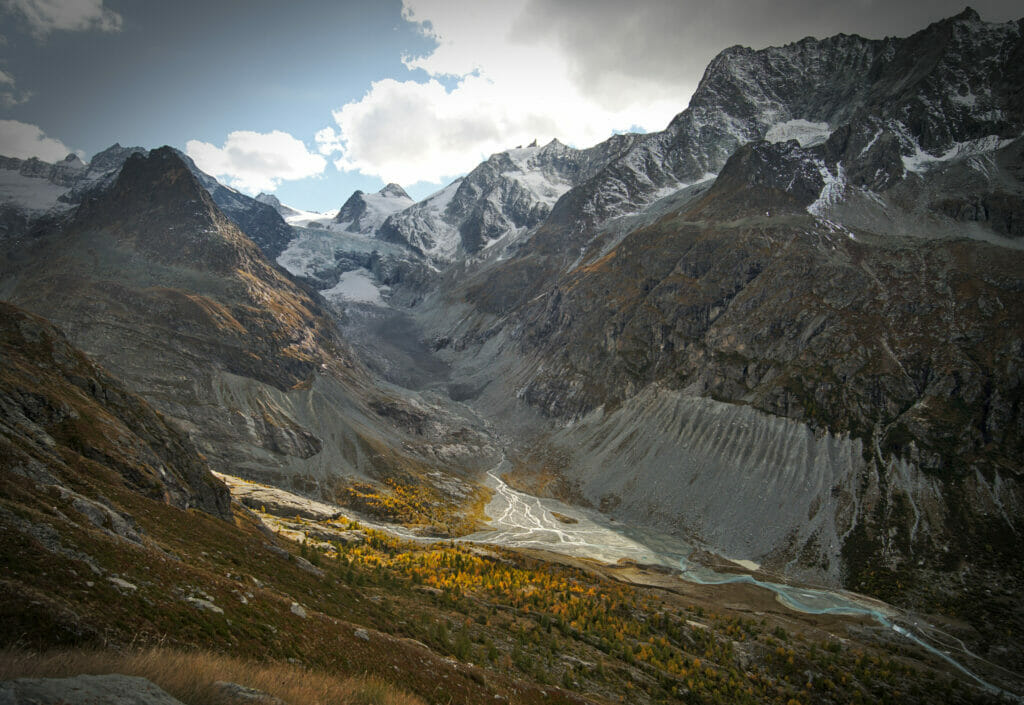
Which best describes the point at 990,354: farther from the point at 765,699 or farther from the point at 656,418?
the point at 765,699

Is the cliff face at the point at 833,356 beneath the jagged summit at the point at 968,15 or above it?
beneath

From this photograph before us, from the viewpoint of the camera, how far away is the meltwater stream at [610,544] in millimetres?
58281

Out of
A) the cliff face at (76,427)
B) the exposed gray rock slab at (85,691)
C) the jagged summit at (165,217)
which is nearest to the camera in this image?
the exposed gray rock slab at (85,691)

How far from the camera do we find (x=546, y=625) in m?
33.3

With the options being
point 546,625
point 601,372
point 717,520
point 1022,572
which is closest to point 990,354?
point 1022,572

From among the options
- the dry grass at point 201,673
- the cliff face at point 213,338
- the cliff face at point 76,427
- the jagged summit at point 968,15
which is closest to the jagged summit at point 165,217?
the cliff face at point 213,338

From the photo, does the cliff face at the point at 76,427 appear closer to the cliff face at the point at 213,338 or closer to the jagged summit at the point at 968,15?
the cliff face at the point at 213,338

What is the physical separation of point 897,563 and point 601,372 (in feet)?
263

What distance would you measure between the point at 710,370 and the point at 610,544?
52.2m

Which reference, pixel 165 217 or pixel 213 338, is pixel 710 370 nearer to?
pixel 213 338

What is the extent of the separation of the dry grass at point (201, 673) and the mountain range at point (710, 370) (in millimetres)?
15968

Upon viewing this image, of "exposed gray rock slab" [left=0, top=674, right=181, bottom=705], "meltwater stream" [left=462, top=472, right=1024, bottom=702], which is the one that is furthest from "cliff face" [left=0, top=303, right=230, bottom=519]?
"meltwater stream" [left=462, top=472, right=1024, bottom=702]

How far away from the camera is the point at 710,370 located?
116000mm

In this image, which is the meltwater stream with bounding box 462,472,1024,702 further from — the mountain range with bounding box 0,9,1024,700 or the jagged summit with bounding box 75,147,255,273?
the jagged summit with bounding box 75,147,255,273
